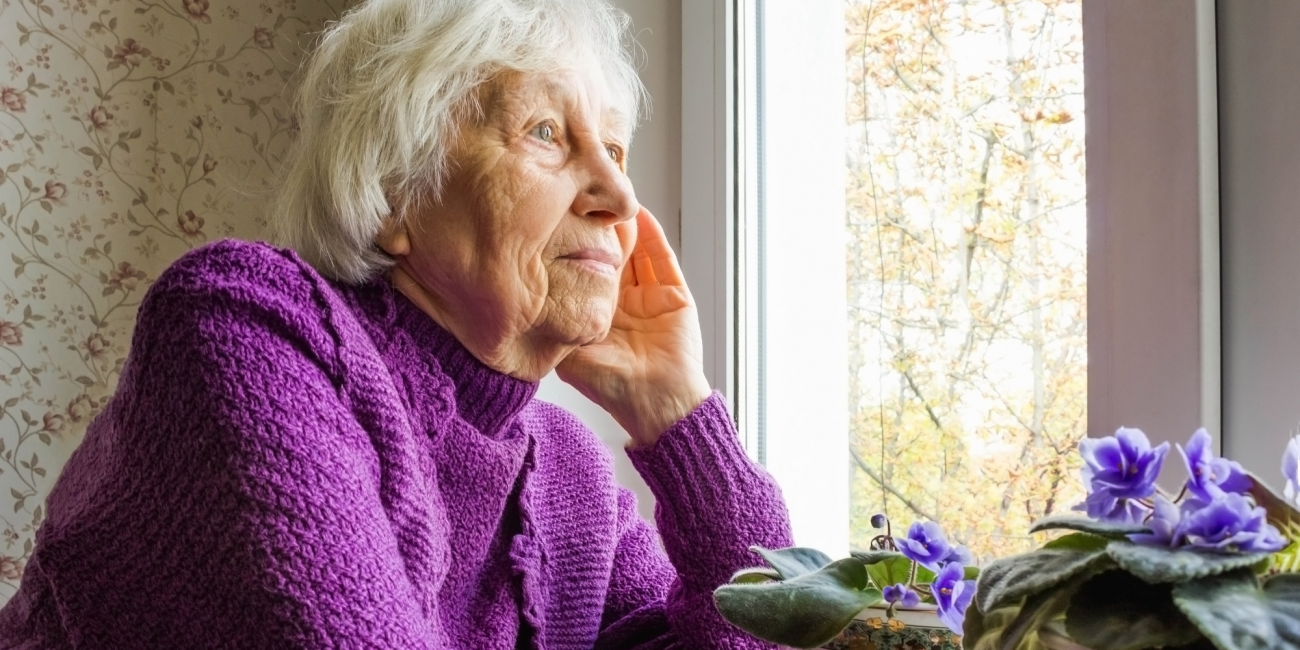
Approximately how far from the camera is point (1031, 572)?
1.47ft

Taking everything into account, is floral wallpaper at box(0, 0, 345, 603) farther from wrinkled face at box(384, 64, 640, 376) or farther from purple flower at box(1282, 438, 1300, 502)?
purple flower at box(1282, 438, 1300, 502)

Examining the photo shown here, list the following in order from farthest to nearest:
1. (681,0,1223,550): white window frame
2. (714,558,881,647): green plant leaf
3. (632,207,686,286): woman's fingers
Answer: (632,207,686,286): woman's fingers < (681,0,1223,550): white window frame < (714,558,881,647): green plant leaf

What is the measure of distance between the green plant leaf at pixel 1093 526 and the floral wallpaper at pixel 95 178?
1.78 meters

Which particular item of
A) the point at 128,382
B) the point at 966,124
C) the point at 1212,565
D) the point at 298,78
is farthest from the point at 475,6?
the point at 298,78

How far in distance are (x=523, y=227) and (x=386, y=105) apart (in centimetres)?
17

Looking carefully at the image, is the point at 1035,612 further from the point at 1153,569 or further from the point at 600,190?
the point at 600,190

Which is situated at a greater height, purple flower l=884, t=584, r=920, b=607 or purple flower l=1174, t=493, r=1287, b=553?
purple flower l=1174, t=493, r=1287, b=553

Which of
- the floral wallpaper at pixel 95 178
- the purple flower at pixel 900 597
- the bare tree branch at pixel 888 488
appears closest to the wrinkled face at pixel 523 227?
the purple flower at pixel 900 597

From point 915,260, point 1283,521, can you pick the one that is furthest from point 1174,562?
point 915,260

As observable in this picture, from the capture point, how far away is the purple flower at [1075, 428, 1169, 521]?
0.47m

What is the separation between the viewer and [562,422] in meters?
1.22

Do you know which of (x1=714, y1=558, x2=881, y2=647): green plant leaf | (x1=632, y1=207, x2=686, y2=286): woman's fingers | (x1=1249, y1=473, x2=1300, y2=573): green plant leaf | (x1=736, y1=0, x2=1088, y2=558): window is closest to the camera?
(x1=1249, y1=473, x2=1300, y2=573): green plant leaf

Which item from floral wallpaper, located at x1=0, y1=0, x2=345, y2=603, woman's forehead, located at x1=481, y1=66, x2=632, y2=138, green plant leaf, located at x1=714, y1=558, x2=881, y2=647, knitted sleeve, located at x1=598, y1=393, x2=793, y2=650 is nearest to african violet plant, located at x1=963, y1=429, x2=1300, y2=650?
green plant leaf, located at x1=714, y1=558, x2=881, y2=647

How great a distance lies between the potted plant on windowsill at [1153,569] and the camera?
39 cm
